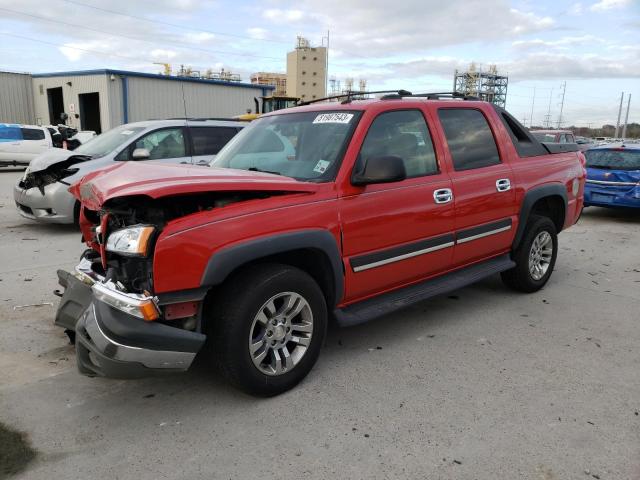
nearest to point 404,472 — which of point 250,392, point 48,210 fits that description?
point 250,392

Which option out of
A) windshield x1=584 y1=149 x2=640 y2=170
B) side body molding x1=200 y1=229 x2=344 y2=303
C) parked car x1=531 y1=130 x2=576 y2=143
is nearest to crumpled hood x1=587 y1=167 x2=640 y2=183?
windshield x1=584 y1=149 x2=640 y2=170

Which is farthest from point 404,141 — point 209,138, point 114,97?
point 114,97

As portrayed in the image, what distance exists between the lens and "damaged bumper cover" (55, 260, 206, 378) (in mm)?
2643

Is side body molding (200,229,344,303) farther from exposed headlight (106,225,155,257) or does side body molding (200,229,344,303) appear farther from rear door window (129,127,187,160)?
rear door window (129,127,187,160)

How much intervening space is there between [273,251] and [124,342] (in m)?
0.94

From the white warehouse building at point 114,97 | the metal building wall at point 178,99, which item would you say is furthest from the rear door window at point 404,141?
the metal building wall at point 178,99

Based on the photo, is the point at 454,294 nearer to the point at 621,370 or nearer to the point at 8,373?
the point at 621,370

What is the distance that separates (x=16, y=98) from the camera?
99.5ft

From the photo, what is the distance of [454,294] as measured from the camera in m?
5.41

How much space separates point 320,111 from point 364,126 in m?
0.51

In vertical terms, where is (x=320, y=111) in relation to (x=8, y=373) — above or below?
above

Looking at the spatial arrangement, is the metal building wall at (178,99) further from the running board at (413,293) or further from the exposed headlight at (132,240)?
the exposed headlight at (132,240)

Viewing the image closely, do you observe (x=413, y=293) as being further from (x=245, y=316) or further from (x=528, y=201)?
(x=528, y=201)

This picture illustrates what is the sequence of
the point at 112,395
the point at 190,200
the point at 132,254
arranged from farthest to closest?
the point at 112,395, the point at 190,200, the point at 132,254
